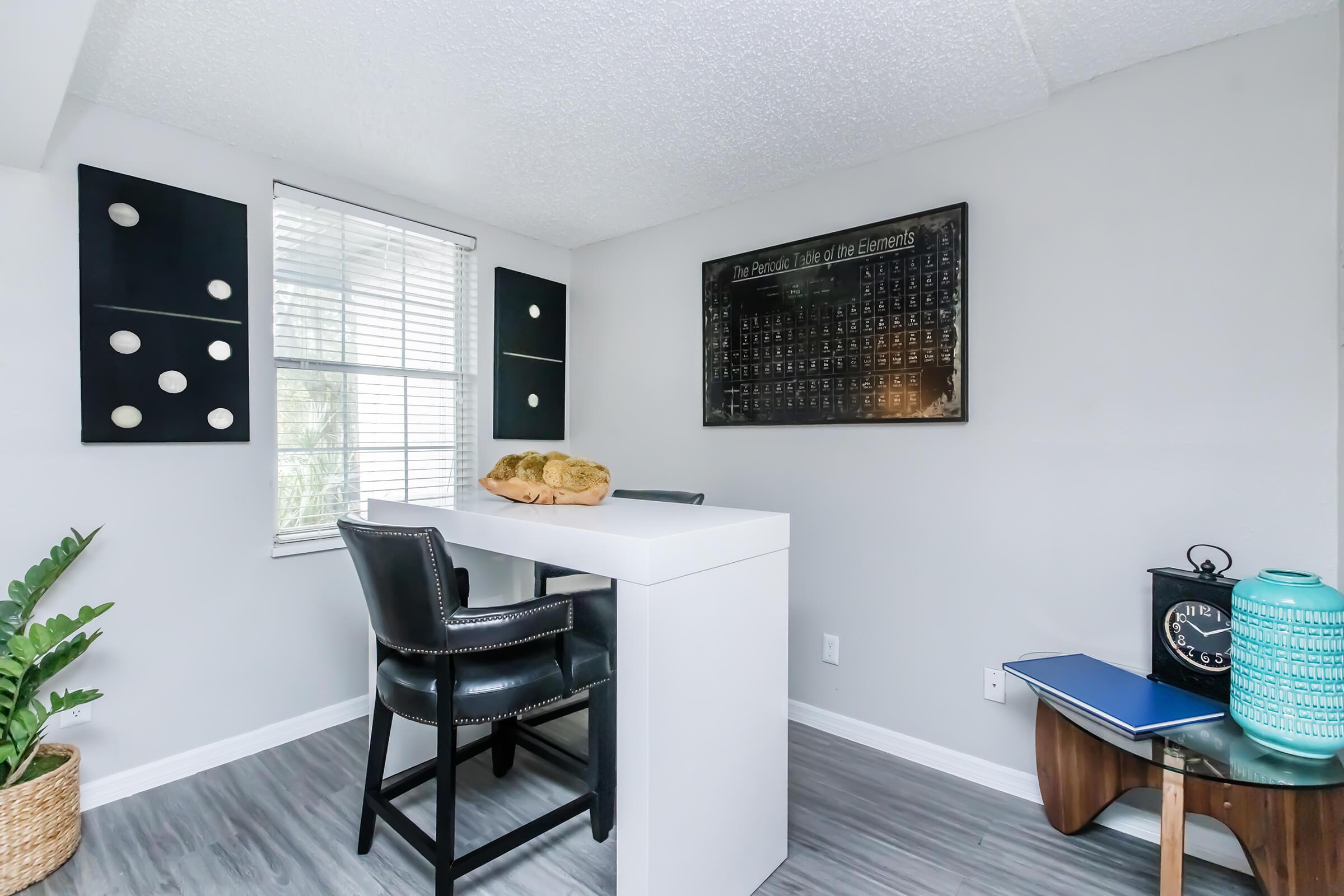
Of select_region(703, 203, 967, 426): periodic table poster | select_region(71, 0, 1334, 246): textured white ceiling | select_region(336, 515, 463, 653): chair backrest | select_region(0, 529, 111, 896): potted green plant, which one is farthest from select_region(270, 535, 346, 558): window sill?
select_region(703, 203, 967, 426): periodic table poster

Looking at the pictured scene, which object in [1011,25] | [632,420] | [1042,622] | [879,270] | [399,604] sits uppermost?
[1011,25]

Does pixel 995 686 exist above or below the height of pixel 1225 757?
below

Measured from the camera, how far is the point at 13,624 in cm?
182

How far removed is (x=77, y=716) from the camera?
211 centimetres

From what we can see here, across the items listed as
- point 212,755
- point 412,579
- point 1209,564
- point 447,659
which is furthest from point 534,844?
point 1209,564

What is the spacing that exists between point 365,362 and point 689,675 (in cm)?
226

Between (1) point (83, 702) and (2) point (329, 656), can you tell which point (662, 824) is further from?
(2) point (329, 656)

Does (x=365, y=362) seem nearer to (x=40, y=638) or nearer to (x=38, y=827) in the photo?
(x=40, y=638)

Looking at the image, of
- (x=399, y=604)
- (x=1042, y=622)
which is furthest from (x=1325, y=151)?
(x=399, y=604)

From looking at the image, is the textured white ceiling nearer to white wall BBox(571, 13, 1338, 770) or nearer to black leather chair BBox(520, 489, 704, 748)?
white wall BBox(571, 13, 1338, 770)

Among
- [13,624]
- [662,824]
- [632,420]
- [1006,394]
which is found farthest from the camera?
[632,420]

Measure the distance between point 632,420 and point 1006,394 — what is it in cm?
194

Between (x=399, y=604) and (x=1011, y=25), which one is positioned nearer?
(x=399, y=604)

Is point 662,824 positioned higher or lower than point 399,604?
lower
